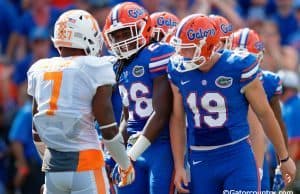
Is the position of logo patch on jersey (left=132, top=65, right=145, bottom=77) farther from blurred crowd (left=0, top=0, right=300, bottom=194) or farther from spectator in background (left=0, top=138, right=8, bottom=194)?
spectator in background (left=0, top=138, right=8, bottom=194)

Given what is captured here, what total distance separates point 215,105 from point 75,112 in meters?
1.08

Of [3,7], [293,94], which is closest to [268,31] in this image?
[293,94]

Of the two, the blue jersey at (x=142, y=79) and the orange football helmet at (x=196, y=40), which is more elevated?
the orange football helmet at (x=196, y=40)

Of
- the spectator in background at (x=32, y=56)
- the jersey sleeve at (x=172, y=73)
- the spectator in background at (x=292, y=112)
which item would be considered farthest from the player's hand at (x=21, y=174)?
the jersey sleeve at (x=172, y=73)

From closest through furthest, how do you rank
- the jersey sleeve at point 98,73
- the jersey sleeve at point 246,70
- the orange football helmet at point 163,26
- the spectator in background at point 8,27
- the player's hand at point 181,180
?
the jersey sleeve at point 98,73, the jersey sleeve at point 246,70, the player's hand at point 181,180, the orange football helmet at point 163,26, the spectator in background at point 8,27

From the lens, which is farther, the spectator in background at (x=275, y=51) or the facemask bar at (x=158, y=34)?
the spectator in background at (x=275, y=51)

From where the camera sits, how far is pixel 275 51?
1214 centimetres

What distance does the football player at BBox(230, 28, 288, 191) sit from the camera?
7.51 metres

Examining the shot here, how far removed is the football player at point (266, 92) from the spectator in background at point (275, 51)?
3.44m

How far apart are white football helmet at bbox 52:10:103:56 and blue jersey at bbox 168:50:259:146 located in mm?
710

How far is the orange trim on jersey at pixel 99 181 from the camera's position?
651 centimetres

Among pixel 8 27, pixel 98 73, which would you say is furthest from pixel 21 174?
pixel 98 73

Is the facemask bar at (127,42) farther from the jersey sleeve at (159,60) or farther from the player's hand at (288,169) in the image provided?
the player's hand at (288,169)

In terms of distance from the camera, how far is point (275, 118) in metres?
7.29
